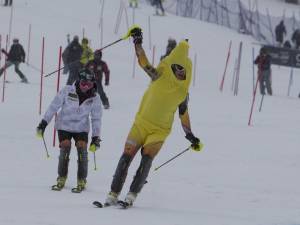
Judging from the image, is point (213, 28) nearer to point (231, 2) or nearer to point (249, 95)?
point (231, 2)

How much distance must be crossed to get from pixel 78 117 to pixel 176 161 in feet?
11.9

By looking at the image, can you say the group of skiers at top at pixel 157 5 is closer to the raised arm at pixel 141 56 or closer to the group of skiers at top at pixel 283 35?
the group of skiers at top at pixel 283 35

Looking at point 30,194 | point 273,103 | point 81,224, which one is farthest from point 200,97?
point 81,224

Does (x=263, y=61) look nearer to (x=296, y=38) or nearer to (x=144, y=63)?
(x=296, y=38)

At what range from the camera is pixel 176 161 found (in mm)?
11984

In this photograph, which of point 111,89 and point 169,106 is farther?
point 111,89

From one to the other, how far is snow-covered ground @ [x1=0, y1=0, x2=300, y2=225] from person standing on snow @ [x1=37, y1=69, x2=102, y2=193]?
0.94 ft

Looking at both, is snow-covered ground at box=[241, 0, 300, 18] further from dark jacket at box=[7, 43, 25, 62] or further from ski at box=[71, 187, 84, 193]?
ski at box=[71, 187, 84, 193]

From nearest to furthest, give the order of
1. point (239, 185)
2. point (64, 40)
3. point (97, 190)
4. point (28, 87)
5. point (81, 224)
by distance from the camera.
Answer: point (81, 224)
point (97, 190)
point (239, 185)
point (28, 87)
point (64, 40)

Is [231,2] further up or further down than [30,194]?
further up

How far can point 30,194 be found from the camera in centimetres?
811

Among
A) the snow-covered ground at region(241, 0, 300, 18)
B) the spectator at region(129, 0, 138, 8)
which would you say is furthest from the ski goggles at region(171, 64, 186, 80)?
the snow-covered ground at region(241, 0, 300, 18)

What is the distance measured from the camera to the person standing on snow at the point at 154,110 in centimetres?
764

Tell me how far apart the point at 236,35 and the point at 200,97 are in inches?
577
